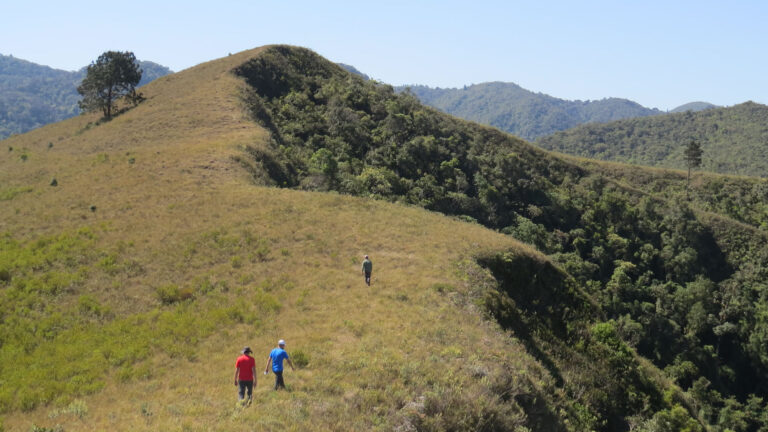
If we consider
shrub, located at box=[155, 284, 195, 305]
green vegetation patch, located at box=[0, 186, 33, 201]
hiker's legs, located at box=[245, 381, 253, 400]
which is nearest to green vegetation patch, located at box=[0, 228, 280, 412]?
shrub, located at box=[155, 284, 195, 305]

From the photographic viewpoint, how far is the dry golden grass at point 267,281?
1386 cm

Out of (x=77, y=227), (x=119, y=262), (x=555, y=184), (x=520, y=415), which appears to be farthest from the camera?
(x=555, y=184)

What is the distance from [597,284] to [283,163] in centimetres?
5068

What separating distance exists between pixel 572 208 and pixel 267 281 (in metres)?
72.1

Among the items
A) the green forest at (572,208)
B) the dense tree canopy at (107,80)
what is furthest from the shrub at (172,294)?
the dense tree canopy at (107,80)

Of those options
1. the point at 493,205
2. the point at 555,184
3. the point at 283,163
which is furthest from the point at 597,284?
the point at 283,163

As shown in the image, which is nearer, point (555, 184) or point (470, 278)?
point (470, 278)

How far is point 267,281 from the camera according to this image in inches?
990

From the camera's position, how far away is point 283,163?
5462cm

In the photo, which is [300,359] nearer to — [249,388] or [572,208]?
[249,388]

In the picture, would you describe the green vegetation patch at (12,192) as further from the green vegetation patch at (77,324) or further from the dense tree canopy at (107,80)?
the dense tree canopy at (107,80)

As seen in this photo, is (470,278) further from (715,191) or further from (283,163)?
(715,191)

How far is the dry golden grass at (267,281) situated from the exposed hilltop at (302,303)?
0.42ft

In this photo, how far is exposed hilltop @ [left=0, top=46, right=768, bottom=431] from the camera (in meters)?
15.0
